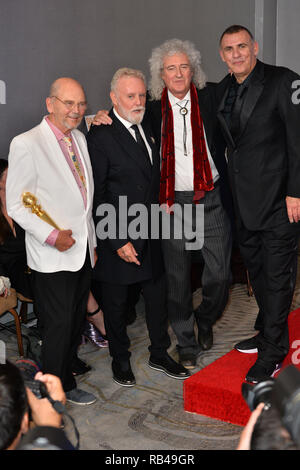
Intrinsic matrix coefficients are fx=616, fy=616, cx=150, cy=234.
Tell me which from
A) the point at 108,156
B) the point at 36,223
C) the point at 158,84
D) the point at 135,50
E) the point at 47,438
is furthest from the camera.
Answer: the point at 135,50

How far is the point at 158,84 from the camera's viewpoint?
3338 millimetres

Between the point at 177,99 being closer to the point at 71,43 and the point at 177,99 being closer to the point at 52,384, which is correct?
the point at 71,43

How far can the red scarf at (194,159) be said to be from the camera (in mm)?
3238

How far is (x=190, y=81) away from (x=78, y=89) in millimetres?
681

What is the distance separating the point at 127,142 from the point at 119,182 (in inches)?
8.1

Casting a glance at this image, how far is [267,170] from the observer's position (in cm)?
293

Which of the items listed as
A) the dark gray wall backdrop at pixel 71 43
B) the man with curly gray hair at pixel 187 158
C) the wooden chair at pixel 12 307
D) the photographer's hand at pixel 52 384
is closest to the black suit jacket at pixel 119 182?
the man with curly gray hair at pixel 187 158

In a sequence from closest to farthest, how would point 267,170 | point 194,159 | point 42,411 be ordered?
point 42,411 < point 267,170 < point 194,159

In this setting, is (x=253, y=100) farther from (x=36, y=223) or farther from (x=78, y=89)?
(x=36, y=223)

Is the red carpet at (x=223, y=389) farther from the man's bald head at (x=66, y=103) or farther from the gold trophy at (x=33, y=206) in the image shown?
the man's bald head at (x=66, y=103)

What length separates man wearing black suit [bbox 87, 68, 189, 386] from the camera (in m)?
3.11

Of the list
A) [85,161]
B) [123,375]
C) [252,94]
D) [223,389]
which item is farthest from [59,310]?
[252,94]

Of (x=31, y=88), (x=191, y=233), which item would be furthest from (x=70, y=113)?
(x=31, y=88)

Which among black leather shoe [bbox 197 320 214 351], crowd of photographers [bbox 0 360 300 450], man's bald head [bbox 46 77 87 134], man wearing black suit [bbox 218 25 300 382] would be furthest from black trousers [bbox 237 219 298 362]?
crowd of photographers [bbox 0 360 300 450]
